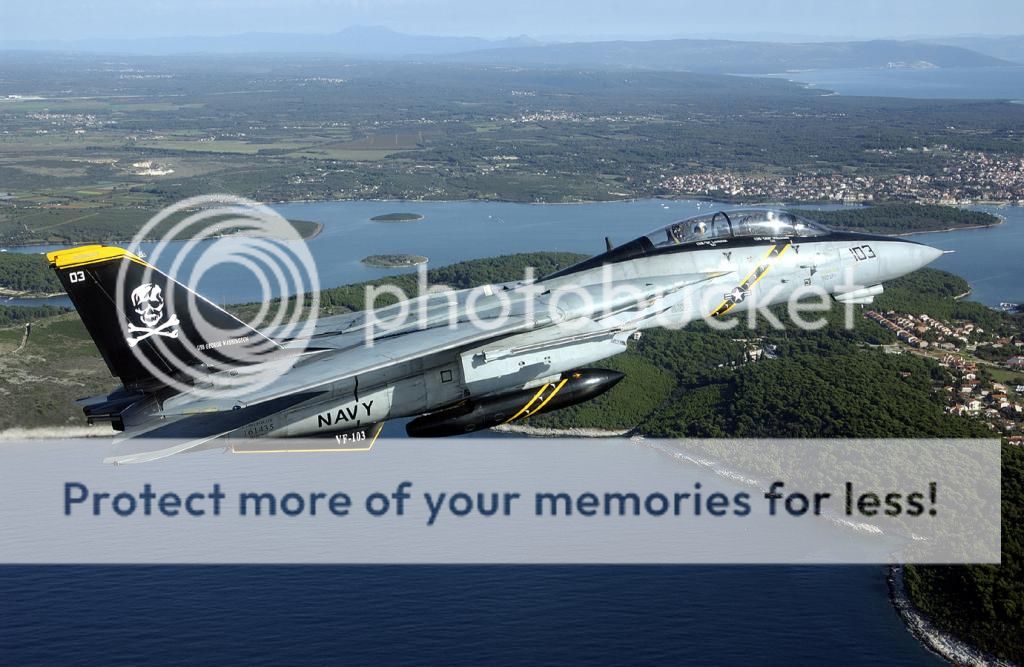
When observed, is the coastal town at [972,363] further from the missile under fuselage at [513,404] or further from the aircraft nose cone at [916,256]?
the missile under fuselage at [513,404]

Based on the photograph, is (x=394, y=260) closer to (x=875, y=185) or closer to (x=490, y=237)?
(x=490, y=237)

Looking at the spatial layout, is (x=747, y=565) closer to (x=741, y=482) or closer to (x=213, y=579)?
(x=741, y=482)

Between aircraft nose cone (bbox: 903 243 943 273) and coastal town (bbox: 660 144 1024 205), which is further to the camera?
coastal town (bbox: 660 144 1024 205)

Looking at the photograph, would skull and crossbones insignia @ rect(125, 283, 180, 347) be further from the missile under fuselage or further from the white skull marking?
the missile under fuselage

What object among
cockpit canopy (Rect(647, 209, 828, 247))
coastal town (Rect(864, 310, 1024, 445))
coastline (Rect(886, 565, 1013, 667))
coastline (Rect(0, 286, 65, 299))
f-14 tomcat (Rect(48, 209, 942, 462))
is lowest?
coastline (Rect(886, 565, 1013, 667))

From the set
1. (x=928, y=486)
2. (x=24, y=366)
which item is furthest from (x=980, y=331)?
(x=24, y=366)

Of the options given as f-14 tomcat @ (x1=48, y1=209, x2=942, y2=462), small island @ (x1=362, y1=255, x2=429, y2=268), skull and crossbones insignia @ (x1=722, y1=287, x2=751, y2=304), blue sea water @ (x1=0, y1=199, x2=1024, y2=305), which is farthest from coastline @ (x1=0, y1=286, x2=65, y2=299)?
skull and crossbones insignia @ (x1=722, y1=287, x2=751, y2=304)
